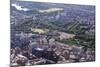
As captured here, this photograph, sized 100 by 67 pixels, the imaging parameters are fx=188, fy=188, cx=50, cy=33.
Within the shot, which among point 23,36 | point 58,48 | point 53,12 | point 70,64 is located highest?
point 53,12

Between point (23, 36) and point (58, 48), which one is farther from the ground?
point (23, 36)

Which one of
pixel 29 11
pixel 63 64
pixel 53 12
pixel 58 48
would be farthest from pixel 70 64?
pixel 29 11
